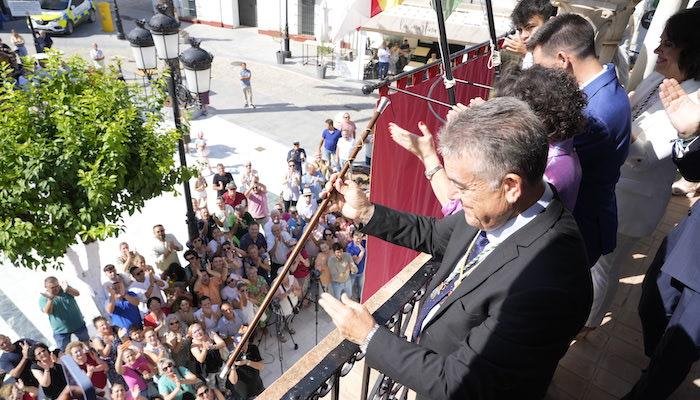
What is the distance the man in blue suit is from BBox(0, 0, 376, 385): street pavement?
5.29m

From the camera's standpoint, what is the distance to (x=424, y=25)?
15195mm

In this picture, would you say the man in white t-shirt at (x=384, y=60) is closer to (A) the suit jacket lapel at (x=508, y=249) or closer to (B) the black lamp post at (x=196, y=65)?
(B) the black lamp post at (x=196, y=65)

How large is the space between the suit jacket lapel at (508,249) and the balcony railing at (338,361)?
36 centimetres

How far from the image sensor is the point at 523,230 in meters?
1.80

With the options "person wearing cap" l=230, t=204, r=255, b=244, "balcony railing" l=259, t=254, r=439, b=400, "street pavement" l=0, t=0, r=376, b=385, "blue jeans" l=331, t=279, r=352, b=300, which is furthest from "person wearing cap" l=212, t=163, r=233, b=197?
"balcony railing" l=259, t=254, r=439, b=400

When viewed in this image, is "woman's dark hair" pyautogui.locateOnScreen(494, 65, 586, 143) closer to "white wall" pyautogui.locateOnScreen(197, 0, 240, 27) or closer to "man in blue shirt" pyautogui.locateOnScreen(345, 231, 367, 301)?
"man in blue shirt" pyautogui.locateOnScreen(345, 231, 367, 301)

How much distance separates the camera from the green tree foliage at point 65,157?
5357mm

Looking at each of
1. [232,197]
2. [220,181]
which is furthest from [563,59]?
[220,181]

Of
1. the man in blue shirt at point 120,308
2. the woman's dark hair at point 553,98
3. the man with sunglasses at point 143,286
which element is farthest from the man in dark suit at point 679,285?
the man with sunglasses at point 143,286

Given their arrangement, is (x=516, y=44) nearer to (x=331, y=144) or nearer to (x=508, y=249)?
(x=508, y=249)

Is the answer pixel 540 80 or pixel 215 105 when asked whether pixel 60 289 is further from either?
pixel 215 105

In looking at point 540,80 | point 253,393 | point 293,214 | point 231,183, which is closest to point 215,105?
point 231,183

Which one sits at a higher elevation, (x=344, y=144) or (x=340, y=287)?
(x=344, y=144)

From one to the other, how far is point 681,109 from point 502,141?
1.61 metres
